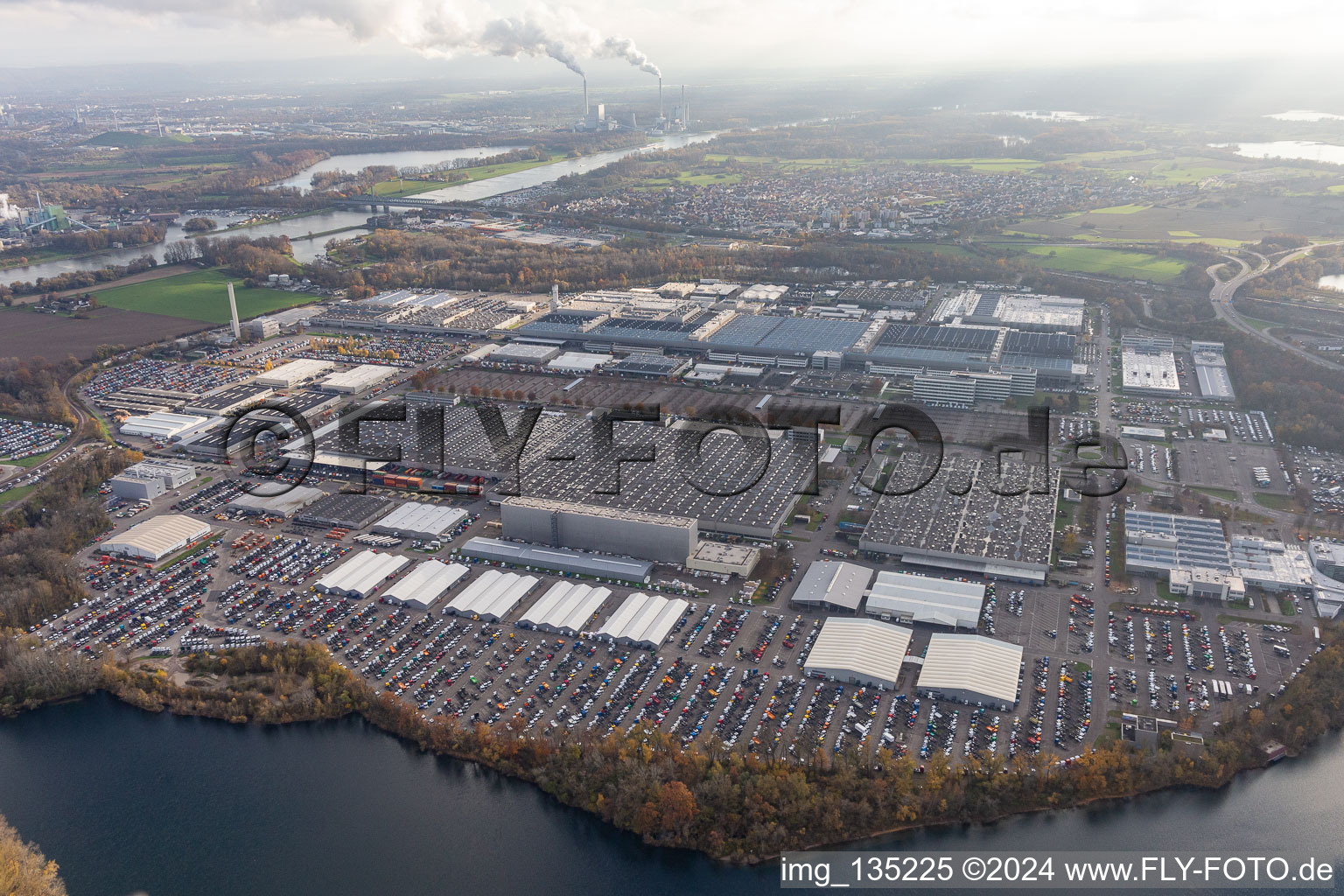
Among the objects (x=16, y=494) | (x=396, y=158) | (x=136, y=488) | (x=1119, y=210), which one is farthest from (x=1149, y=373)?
(x=396, y=158)

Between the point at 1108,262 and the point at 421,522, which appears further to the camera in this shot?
the point at 1108,262

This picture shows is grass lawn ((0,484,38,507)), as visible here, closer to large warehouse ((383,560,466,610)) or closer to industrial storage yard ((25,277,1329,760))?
industrial storage yard ((25,277,1329,760))

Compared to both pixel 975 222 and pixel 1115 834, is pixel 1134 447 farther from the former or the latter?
pixel 975 222

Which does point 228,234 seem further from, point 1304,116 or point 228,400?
point 1304,116

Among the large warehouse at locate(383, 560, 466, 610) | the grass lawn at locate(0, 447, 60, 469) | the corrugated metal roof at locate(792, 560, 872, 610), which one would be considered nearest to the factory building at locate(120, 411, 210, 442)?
the grass lawn at locate(0, 447, 60, 469)

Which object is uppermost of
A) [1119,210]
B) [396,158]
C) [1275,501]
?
[396,158]

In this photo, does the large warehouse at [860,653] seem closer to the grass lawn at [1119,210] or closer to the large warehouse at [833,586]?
the large warehouse at [833,586]

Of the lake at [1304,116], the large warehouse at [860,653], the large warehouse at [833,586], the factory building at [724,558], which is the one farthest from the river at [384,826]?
the lake at [1304,116]
